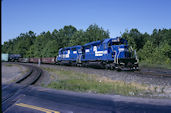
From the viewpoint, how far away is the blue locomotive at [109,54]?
59.4ft

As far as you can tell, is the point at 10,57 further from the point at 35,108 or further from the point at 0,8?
the point at 0,8

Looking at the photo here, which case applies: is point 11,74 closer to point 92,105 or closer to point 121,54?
point 121,54

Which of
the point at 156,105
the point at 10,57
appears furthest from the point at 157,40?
the point at 156,105

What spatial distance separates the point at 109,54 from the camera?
19.7 meters

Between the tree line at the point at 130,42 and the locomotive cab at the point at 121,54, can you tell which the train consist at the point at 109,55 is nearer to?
the locomotive cab at the point at 121,54

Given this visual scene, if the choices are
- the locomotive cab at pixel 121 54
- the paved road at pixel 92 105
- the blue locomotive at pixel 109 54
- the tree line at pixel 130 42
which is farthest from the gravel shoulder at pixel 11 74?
the tree line at pixel 130 42

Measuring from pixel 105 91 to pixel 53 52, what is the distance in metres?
57.7

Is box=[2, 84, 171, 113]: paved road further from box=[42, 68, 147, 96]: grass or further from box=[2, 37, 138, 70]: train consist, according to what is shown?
box=[2, 37, 138, 70]: train consist

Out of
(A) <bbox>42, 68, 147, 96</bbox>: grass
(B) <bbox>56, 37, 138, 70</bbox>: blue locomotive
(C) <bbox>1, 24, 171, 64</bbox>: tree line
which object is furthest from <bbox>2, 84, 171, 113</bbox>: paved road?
(C) <bbox>1, 24, 171, 64</bbox>: tree line

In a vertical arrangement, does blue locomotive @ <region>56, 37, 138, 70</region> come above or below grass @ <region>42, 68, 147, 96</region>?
above

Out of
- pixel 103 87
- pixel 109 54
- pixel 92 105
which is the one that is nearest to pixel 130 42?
pixel 109 54

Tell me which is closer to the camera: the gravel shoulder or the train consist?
the gravel shoulder

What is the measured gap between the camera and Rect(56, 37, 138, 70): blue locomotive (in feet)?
59.4

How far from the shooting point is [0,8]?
2717 mm
